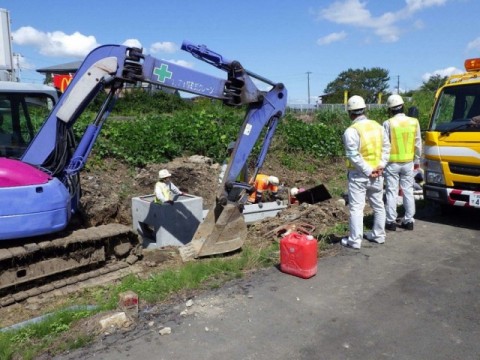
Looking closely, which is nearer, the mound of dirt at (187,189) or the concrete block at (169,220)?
the concrete block at (169,220)

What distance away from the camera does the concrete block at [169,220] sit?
7.64 metres

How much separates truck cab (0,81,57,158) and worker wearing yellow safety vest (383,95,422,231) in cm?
525

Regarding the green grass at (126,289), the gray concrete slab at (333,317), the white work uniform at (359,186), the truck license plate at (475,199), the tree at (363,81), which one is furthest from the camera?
the tree at (363,81)

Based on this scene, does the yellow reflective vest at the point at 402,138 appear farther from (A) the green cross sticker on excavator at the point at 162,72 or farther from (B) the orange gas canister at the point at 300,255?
(A) the green cross sticker on excavator at the point at 162,72

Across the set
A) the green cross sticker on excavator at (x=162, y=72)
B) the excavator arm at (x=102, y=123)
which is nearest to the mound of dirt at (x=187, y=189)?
the excavator arm at (x=102, y=123)

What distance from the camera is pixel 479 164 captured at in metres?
7.11

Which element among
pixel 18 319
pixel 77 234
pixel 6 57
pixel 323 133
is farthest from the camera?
pixel 323 133

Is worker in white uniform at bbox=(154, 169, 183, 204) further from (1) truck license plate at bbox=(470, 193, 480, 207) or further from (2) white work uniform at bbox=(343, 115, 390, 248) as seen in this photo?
(1) truck license plate at bbox=(470, 193, 480, 207)

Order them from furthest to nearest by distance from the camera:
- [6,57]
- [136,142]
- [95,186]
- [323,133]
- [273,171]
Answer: [323,133], [273,171], [136,142], [95,186], [6,57]

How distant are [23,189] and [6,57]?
2.52m

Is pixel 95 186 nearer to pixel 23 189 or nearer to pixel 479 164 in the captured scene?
pixel 23 189

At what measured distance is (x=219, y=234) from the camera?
→ 632cm

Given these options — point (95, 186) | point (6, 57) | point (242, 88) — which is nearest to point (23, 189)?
point (6, 57)

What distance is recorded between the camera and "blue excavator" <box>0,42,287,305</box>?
5.29 m
